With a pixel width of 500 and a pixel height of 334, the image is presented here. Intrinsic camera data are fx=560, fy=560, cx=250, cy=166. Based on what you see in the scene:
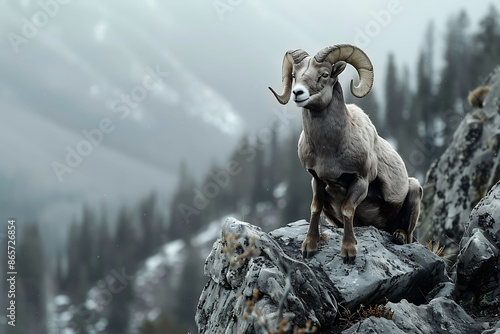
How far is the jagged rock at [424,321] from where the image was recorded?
286 inches

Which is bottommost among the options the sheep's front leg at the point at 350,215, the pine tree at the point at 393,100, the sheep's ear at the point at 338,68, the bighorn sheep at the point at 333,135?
the pine tree at the point at 393,100

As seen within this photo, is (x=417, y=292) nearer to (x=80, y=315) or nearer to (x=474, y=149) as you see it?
(x=474, y=149)

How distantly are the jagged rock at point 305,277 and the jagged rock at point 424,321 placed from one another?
0.54 meters

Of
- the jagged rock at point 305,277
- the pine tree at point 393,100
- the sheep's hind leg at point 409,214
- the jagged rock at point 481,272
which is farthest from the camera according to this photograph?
the pine tree at point 393,100

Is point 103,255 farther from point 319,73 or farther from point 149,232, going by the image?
point 319,73

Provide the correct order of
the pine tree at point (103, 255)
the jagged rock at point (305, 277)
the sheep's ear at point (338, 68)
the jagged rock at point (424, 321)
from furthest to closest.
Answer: the pine tree at point (103, 255)
the sheep's ear at point (338, 68)
the jagged rock at point (305, 277)
the jagged rock at point (424, 321)

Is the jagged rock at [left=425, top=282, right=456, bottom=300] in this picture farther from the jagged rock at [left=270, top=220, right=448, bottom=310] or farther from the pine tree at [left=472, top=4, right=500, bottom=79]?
the pine tree at [left=472, top=4, right=500, bottom=79]

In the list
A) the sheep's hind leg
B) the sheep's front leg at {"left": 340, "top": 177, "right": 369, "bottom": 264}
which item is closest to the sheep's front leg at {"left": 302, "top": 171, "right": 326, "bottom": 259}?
the sheep's front leg at {"left": 340, "top": 177, "right": 369, "bottom": 264}

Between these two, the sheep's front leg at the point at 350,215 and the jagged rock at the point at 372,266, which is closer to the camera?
the jagged rock at the point at 372,266

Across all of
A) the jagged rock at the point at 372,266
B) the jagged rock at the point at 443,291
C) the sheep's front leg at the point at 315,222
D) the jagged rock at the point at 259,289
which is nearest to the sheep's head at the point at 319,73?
the sheep's front leg at the point at 315,222

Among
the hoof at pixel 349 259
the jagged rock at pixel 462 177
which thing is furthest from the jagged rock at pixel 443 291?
the jagged rock at pixel 462 177

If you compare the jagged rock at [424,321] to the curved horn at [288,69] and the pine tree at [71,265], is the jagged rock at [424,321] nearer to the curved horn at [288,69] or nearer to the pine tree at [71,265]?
the curved horn at [288,69]

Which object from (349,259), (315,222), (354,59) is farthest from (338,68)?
(349,259)

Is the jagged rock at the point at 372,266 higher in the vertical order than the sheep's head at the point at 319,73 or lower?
lower
